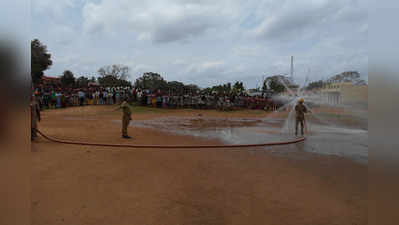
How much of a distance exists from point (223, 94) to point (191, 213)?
29188 millimetres

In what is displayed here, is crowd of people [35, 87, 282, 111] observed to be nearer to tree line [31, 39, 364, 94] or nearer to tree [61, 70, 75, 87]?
tree line [31, 39, 364, 94]

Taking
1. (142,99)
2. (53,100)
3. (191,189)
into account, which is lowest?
(191,189)

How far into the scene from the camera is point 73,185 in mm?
4734

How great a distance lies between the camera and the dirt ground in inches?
148

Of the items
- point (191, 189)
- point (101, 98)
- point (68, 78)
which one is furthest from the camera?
point (68, 78)

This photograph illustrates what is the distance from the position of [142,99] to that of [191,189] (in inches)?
975

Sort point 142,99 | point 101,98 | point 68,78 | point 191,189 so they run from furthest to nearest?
point 68,78 → point 142,99 → point 101,98 → point 191,189

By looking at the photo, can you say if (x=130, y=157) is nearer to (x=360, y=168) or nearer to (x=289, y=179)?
(x=289, y=179)

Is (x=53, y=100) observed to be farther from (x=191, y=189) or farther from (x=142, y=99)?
(x=191, y=189)

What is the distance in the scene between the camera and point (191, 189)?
4.77 metres

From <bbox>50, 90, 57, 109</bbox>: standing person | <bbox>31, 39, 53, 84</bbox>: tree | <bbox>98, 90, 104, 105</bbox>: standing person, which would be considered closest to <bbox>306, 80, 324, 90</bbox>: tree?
<bbox>98, 90, 104, 105</bbox>: standing person

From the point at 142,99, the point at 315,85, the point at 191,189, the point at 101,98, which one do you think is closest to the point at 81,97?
the point at 101,98

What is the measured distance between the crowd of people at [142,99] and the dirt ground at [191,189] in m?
18.9

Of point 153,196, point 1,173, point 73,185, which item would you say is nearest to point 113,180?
point 73,185
